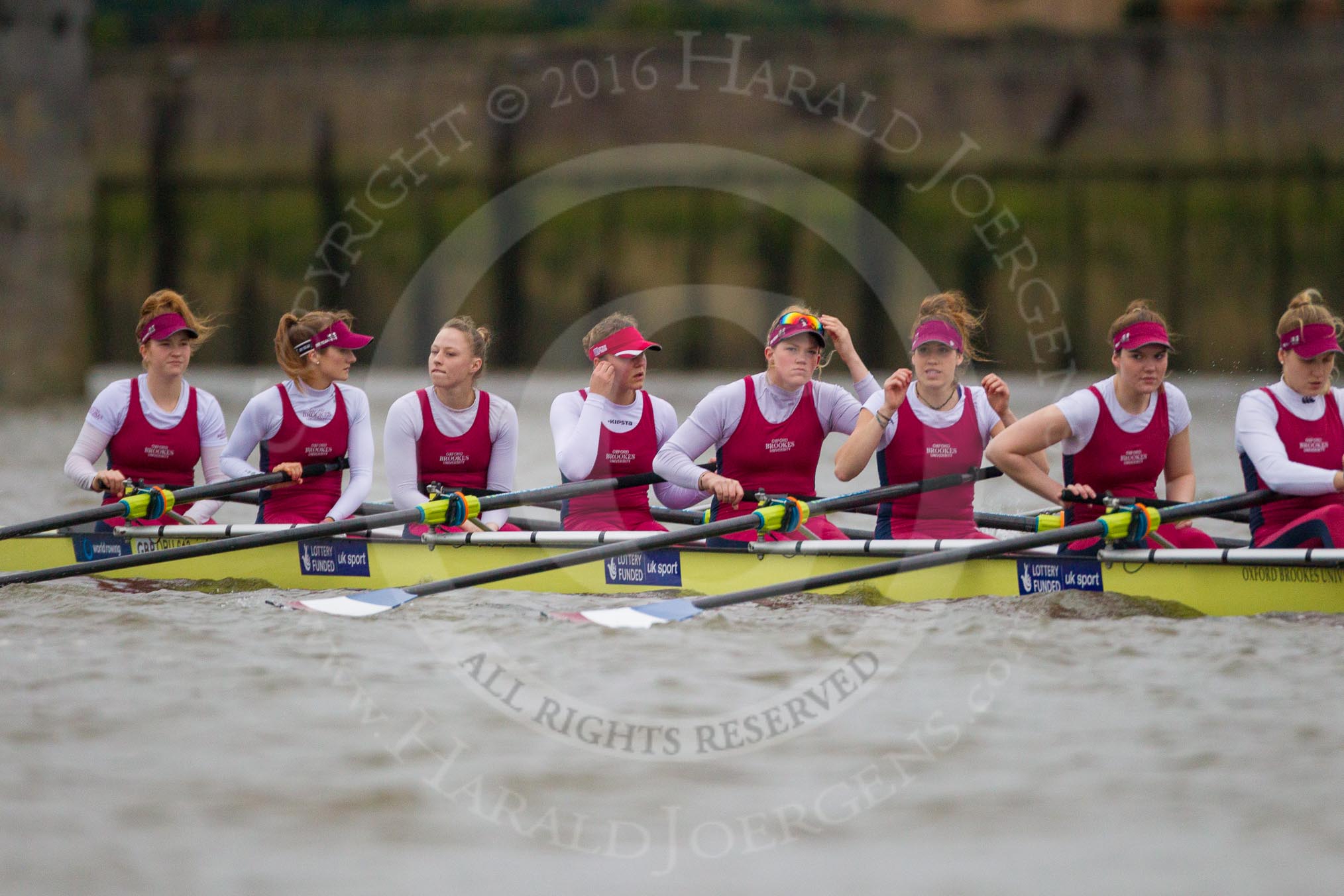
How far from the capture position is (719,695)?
207 inches

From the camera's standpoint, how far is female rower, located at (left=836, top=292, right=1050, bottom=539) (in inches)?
251

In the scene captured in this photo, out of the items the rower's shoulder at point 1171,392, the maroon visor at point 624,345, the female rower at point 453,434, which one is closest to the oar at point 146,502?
the female rower at point 453,434

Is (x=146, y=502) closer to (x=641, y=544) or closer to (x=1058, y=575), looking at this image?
(x=641, y=544)

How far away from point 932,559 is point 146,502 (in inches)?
143

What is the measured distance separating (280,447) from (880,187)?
10.7m

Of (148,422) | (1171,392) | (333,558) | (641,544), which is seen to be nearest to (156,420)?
(148,422)

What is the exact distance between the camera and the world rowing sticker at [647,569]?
6.61 m

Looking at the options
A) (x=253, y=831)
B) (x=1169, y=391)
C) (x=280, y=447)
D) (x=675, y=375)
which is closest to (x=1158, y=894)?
(x=253, y=831)

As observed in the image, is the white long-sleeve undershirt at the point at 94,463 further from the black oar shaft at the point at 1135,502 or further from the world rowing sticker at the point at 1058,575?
the black oar shaft at the point at 1135,502

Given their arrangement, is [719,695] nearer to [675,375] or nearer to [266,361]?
[675,375]

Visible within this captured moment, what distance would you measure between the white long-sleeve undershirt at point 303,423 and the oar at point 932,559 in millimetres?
1735

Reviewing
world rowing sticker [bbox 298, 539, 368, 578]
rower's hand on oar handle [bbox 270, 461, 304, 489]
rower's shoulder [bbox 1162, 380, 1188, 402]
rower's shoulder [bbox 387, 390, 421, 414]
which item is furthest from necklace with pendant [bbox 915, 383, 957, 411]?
rower's hand on oar handle [bbox 270, 461, 304, 489]

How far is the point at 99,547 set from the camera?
7.47 meters

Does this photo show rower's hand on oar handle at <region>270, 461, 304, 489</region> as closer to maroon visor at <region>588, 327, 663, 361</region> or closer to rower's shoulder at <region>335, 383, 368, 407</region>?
rower's shoulder at <region>335, 383, 368, 407</region>
